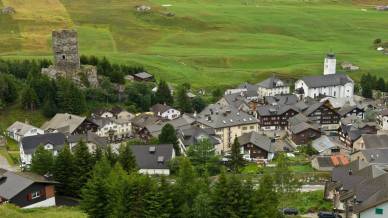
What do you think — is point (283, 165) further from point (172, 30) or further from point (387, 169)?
point (172, 30)

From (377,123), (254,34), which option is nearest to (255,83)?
(377,123)

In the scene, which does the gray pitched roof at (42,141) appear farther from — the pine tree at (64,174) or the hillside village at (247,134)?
the pine tree at (64,174)

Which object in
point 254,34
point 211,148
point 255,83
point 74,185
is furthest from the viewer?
point 254,34

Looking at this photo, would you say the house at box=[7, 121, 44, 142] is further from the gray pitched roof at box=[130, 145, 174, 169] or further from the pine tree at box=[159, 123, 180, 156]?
the pine tree at box=[159, 123, 180, 156]

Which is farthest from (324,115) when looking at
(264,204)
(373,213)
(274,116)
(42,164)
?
(264,204)

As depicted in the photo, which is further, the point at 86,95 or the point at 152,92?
the point at 152,92

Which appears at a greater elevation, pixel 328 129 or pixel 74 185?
pixel 74 185

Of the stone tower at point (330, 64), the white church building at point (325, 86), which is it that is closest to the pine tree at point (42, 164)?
the white church building at point (325, 86)

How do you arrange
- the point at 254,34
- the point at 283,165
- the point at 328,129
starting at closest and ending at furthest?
the point at 283,165 → the point at 328,129 → the point at 254,34
